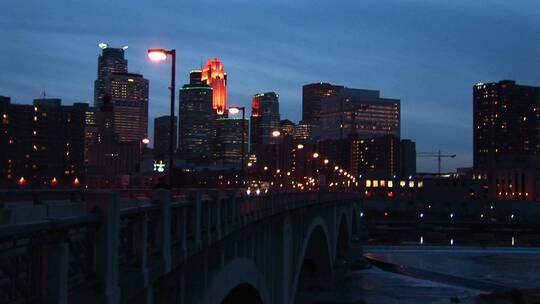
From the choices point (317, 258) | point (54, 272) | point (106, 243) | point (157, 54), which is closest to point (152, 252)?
point (106, 243)

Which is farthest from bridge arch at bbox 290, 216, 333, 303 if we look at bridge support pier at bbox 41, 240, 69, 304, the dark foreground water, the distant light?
bridge support pier at bbox 41, 240, 69, 304

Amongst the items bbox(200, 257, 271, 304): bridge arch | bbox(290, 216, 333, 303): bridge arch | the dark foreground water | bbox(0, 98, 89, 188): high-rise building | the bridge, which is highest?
bbox(0, 98, 89, 188): high-rise building

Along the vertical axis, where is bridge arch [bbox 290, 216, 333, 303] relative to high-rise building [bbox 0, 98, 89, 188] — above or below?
below

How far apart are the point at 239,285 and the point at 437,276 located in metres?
71.0

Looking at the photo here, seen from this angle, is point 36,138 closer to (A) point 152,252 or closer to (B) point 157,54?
(B) point 157,54

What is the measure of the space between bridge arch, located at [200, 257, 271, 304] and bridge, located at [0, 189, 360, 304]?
0.03 meters

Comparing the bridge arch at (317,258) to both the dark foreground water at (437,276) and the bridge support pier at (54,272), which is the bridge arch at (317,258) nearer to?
the dark foreground water at (437,276)

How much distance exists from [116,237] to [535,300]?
218 ft

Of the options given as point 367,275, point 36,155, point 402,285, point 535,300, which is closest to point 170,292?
point 36,155

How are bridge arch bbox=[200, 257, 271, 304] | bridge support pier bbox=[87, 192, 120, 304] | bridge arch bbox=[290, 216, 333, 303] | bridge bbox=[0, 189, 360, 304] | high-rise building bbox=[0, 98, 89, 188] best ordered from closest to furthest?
bridge bbox=[0, 189, 360, 304], bridge support pier bbox=[87, 192, 120, 304], bridge arch bbox=[200, 257, 271, 304], high-rise building bbox=[0, 98, 89, 188], bridge arch bbox=[290, 216, 333, 303]

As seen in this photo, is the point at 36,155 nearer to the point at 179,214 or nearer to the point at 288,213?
the point at 288,213

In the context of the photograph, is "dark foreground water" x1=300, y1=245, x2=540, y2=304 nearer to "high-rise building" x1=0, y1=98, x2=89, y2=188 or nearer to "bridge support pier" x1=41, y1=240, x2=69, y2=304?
"high-rise building" x1=0, y1=98, x2=89, y2=188

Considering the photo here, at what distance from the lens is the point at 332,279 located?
76.3 m

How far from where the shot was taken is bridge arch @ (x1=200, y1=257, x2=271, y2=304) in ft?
62.7
